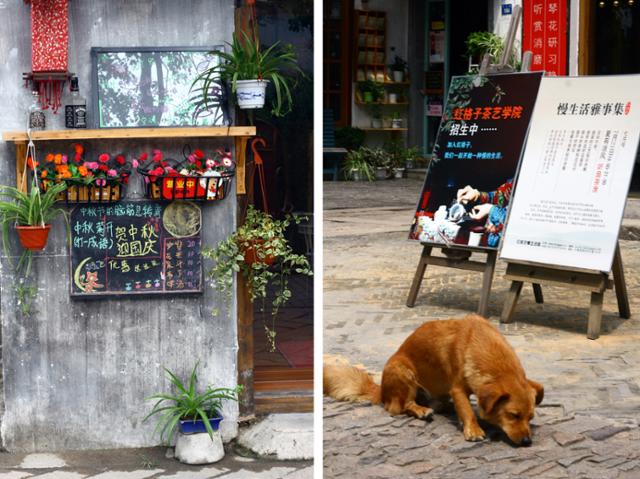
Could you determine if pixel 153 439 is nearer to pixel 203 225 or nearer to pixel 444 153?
pixel 203 225

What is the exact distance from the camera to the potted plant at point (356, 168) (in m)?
15.6

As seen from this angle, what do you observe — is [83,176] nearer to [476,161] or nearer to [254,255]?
[254,255]

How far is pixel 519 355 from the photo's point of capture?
618 cm

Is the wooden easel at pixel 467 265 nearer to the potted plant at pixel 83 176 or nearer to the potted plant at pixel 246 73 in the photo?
the potted plant at pixel 246 73

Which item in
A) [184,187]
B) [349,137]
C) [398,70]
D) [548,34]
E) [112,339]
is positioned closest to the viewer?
[184,187]

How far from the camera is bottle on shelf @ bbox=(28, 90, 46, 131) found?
5484mm

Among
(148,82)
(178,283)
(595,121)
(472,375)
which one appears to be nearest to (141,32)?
(148,82)

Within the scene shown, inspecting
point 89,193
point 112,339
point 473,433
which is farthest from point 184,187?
point 473,433

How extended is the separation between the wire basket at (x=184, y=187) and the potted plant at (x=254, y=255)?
25 centimetres

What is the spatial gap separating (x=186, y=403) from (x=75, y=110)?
1658mm

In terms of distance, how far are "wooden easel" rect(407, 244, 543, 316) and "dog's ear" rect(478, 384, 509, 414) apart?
2.45 meters

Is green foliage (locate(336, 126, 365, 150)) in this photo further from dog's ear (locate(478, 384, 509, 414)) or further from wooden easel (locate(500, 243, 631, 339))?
dog's ear (locate(478, 384, 509, 414))

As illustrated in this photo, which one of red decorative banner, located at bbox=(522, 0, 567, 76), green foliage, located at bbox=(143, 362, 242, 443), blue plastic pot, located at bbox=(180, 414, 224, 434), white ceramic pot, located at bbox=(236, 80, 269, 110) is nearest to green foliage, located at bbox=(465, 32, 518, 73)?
red decorative banner, located at bbox=(522, 0, 567, 76)

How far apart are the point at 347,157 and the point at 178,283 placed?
1032 cm
